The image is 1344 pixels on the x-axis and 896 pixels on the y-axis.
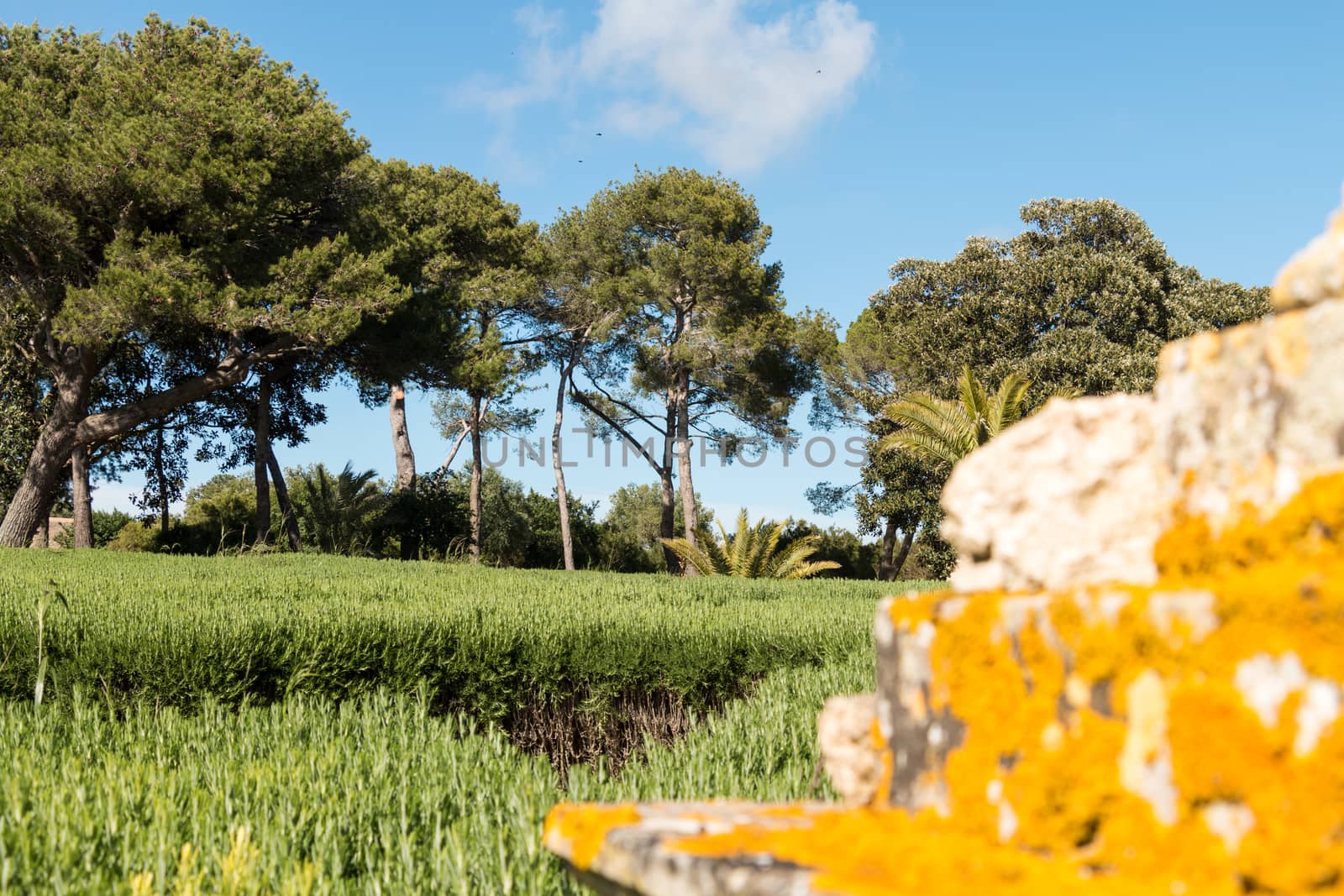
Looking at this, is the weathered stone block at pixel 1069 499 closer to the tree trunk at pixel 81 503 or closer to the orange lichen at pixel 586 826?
the orange lichen at pixel 586 826

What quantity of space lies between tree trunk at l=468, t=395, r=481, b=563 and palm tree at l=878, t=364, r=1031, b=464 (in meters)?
12.9

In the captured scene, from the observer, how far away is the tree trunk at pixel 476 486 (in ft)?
85.5

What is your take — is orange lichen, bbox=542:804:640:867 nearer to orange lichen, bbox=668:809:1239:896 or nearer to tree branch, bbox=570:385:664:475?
orange lichen, bbox=668:809:1239:896

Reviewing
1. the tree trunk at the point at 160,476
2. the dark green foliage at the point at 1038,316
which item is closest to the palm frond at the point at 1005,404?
the dark green foliage at the point at 1038,316

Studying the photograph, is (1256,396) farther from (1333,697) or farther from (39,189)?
(39,189)

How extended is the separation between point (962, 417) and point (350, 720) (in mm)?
14067

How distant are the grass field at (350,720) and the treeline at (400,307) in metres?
10.5

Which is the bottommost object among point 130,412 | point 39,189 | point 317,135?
point 130,412

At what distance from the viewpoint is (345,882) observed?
9.55 ft

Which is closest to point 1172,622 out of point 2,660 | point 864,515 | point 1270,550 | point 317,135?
point 1270,550

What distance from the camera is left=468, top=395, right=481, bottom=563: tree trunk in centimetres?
2606

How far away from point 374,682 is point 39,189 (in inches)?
654

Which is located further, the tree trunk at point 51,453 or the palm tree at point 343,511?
the palm tree at point 343,511

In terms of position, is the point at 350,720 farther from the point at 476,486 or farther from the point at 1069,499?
the point at 476,486
